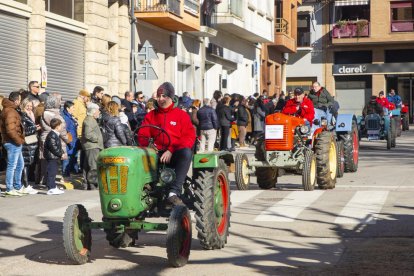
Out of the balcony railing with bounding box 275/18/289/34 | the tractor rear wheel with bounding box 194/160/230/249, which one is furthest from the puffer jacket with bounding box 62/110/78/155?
the balcony railing with bounding box 275/18/289/34

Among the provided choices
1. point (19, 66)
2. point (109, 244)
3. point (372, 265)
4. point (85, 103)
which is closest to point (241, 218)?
point (109, 244)

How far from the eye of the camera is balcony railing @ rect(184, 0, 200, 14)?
3816cm

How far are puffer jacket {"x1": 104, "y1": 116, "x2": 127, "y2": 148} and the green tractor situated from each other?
8.29 m

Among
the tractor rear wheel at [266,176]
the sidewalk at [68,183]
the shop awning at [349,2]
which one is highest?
the shop awning at [349,2]

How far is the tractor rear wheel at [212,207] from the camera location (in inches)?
416

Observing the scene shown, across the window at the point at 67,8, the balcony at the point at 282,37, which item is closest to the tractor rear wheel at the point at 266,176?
the window at the point at 67,8

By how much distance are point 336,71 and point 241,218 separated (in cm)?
5662

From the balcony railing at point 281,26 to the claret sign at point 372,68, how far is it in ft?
34.3

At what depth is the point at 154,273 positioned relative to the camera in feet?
31.0

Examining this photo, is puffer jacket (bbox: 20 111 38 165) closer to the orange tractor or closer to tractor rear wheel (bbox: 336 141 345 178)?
the orange tractor

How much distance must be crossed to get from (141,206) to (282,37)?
4880cm

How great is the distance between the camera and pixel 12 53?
24625mm

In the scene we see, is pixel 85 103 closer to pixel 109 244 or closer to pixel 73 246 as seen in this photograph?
pixel 109 244

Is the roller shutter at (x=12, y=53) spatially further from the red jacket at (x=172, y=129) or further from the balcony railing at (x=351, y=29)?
the balcony railing at (x=351, y=29)
